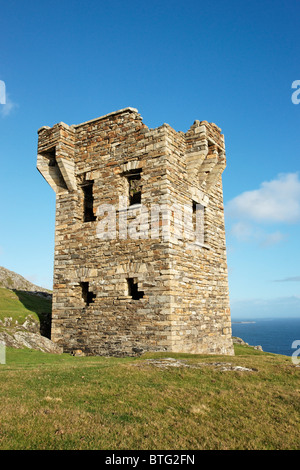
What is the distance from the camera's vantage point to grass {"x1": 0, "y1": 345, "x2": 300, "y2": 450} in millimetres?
4305

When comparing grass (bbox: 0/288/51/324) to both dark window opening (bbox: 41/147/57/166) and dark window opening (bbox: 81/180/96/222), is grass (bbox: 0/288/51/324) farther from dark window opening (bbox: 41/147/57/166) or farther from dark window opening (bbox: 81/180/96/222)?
dark window opening (bbox: 41/147/57/166)

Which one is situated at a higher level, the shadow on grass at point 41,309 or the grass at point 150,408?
the shadow on grass at point 41,309

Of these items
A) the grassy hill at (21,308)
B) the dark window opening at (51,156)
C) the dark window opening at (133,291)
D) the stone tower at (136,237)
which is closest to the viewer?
the stone tower at (136,237)

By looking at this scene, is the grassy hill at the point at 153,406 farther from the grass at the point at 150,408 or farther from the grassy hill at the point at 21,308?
the grassy hill at the point at 21,308

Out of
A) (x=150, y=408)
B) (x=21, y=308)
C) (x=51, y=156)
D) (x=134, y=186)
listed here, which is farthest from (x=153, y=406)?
(x=51, y=156)

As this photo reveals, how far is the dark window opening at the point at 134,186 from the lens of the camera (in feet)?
43.4

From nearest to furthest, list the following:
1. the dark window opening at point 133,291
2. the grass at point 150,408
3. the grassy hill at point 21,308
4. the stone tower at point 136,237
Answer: the grass at point 150,408
the stone tower at point 136,237
the dark window opening at point 133,291
the grassy hill at point 21,308

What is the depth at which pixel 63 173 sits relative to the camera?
1445cm

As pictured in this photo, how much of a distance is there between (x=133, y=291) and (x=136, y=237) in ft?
A: 6.56

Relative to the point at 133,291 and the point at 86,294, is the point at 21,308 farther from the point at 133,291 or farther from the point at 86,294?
the point at 133,291

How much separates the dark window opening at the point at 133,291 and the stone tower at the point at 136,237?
0.15 ft

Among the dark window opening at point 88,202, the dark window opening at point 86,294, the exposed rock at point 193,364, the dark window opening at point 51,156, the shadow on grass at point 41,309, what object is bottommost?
the exposed rock at point 193,364

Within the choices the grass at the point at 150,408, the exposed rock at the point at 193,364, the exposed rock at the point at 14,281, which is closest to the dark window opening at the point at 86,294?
the exposed rock at the point at 193,364

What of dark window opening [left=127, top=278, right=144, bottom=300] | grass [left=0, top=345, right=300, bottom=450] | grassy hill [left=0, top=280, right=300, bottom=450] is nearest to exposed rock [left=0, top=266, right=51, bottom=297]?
dark window opening [left=127, top=278, right=144, bottom=300]
